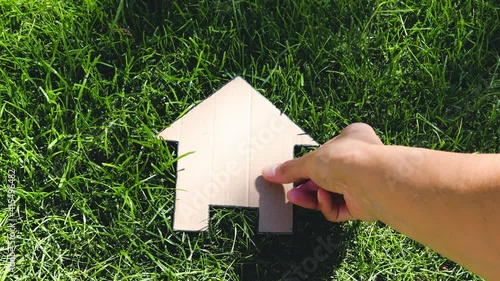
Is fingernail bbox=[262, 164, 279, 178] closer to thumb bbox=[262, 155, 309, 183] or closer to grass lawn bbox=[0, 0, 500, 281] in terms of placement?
thumb bbox=[262, 155, 309, 183]

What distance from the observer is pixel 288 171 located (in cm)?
159

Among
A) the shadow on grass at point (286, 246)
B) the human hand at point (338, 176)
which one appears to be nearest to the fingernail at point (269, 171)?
the human hand at point (338, 176)

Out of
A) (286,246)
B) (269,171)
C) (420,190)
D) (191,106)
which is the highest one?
(420,190)

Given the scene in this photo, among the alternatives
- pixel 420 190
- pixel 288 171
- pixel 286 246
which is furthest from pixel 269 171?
pixel 420 190

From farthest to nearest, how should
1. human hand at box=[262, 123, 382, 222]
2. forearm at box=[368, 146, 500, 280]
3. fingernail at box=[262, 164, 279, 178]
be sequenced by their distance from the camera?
fingernail at box=[262, 164, 279, 178] < human hand at box=[262, 123, 382, 222] < forearm at box=[368, 146, 500, 280]

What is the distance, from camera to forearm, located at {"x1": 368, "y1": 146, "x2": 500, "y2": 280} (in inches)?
40.1

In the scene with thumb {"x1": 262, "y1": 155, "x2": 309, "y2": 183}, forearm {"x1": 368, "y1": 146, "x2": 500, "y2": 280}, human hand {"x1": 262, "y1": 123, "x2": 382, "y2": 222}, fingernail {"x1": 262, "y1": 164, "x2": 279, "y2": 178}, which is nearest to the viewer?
forearm {"x1": 368, "y1": 146, "x2": 500, "y2": 280}

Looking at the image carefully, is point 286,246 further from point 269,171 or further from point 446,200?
point 446,200

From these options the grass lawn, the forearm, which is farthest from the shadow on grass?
the forearm

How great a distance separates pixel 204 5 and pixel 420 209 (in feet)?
3.16

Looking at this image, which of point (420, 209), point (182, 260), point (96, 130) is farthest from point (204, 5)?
point (420, 209)

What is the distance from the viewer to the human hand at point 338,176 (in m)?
1.30

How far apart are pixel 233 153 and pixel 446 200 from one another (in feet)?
2.48

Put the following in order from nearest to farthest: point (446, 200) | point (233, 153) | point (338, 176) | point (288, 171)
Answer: point (446, 200)
point (338, 176)
point (288, 171)
point (233, 153)
